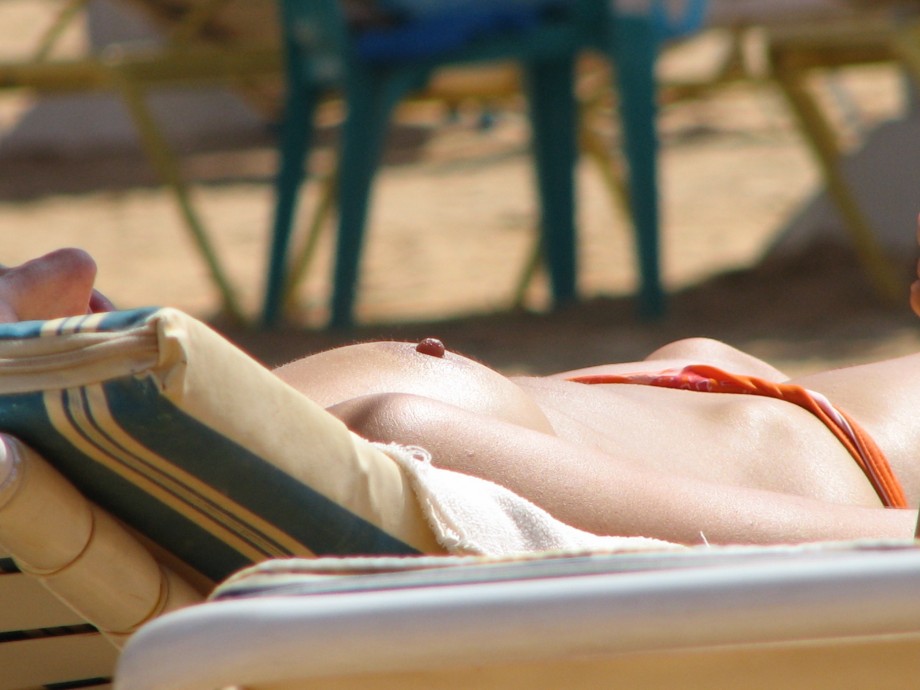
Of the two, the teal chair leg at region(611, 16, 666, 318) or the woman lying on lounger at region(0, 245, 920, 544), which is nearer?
the woman lying on lounger at region(0, 245, 920, 544)

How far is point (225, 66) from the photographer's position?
14.1ft

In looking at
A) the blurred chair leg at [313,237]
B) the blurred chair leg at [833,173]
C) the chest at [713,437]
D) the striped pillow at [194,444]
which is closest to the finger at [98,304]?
the striped pillow at [194,444]

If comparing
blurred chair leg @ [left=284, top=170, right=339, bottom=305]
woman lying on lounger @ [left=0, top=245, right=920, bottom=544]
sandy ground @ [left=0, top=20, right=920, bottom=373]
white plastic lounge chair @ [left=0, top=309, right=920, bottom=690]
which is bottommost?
sandy ground @ [left=0, top=20, right=920, bottom=373]

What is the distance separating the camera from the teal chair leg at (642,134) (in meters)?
→ 4.13

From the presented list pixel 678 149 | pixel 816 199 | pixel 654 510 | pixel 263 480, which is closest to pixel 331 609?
pixel 263 480

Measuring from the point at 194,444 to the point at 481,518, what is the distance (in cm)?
23

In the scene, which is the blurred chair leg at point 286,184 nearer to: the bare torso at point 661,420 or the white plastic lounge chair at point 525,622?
the bare torso at point 661,420

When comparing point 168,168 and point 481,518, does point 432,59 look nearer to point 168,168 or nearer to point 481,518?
point 168,168

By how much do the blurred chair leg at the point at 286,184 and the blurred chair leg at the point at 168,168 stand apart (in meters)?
0.15

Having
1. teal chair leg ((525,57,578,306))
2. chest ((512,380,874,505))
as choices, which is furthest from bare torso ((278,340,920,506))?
teal chair leg ((525,57,578,306))

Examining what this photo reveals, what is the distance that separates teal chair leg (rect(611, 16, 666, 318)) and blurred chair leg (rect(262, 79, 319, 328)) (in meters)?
1.06

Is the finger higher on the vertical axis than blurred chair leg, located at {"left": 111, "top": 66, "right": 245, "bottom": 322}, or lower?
higher

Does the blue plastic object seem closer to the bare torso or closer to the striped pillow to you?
the bare torso

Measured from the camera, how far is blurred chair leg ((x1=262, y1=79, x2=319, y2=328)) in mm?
4500
